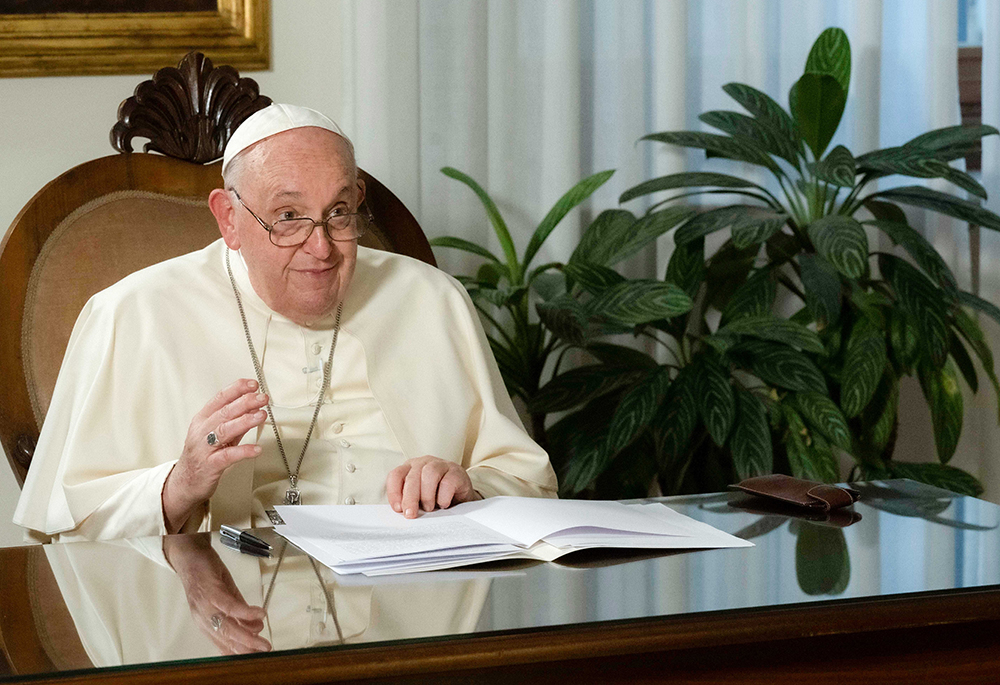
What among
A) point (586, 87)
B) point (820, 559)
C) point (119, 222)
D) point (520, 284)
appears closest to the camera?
point (820, 559)

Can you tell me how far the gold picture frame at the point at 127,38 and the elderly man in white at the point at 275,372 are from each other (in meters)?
0.82

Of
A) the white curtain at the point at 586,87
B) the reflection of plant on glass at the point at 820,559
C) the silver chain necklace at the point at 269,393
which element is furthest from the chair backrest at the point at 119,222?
the reflection of plant on glass at the point at 820,559

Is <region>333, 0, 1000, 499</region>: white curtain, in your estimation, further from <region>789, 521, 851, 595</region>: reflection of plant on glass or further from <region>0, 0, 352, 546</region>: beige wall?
<region>789, 521, 851, 595</region>: reflection of plant on glass

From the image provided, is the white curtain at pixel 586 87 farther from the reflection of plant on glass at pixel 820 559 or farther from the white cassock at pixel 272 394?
the reflection of plant on glass at pixel 820 559

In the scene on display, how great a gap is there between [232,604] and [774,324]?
5.64ft

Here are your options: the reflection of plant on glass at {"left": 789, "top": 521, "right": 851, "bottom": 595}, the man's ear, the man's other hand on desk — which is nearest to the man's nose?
the man's ear

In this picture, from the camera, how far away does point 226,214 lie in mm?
2059

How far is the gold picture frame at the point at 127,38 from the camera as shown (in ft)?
8.87

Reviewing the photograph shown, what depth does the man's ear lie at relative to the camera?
80.4 inches

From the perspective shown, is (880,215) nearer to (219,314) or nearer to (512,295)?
(512,295)

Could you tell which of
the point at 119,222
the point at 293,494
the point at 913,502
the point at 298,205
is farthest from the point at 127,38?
the point at 913,502

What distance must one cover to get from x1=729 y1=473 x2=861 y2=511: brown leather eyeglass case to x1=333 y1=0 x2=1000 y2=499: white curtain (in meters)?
1.58

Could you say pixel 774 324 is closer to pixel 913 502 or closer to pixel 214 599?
pixel 913 502

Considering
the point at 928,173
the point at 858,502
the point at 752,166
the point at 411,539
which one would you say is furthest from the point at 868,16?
the point at 411,539
